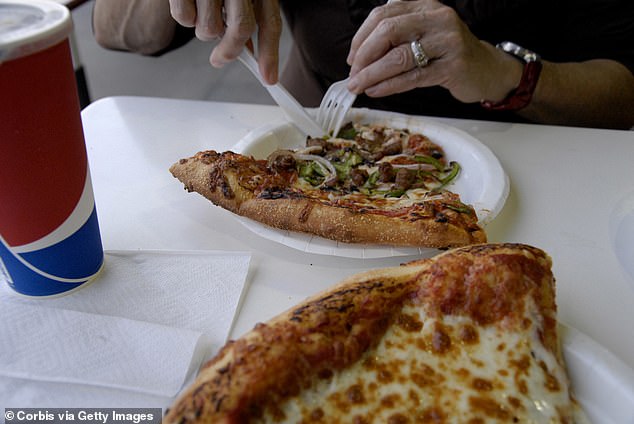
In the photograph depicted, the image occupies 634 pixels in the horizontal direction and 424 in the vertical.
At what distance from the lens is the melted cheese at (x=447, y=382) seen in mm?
528

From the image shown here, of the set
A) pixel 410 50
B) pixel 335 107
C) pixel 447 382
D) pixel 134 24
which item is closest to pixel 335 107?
pixel 335 107

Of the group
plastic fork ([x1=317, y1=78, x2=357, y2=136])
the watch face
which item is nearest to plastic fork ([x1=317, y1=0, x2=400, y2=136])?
plastic fork ([x1=317, y1=78, x2=357, y2=136])

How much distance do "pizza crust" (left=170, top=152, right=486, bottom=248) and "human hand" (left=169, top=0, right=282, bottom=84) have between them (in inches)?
11.7

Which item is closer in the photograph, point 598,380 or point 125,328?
point 598,380

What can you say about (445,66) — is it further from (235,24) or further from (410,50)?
(235,24)

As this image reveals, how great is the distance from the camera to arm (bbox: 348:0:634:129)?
3.56 feet

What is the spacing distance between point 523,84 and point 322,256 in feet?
2.27

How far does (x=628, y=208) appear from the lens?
929mm

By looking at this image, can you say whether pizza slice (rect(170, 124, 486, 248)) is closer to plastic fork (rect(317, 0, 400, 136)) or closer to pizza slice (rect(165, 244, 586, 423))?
plastic fork (rect(317, 0, 400, 136))

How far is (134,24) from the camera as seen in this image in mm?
1396

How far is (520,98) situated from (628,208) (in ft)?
1.33

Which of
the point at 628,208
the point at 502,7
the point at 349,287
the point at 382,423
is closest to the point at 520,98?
the point at 502,7

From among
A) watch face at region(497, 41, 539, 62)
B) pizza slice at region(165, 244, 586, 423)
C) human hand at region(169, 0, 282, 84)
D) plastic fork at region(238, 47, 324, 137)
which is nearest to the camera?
pizza slice at region(165, 244, 586, 423)

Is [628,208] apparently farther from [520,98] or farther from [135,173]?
[135,173]
